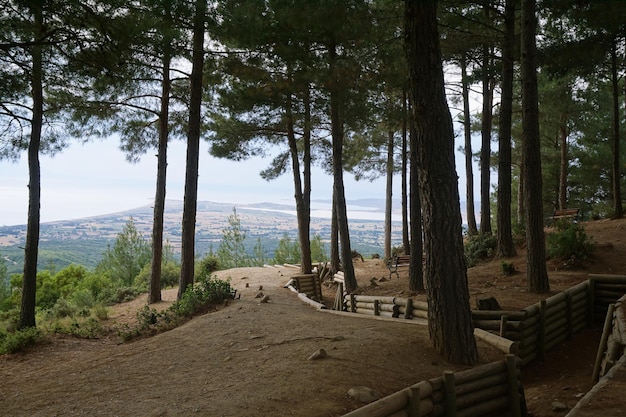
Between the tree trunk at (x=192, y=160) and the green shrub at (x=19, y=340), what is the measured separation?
367cm

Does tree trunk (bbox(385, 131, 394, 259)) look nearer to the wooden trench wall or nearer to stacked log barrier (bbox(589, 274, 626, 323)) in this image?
the wooden trench wall

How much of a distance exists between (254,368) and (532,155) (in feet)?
23.6

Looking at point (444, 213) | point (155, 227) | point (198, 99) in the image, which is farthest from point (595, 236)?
point (155, 227)

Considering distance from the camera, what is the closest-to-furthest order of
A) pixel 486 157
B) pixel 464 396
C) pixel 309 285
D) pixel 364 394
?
pixel 364 394
pixel 464 396
pixel 486 157
pixel 309 285

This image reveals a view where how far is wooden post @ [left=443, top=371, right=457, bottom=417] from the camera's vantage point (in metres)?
4.78

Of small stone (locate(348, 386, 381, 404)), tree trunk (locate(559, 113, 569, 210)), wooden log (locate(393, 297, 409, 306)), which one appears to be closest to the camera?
small stone (locate(348, 386, 381, 404))

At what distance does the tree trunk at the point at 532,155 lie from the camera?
930 cm

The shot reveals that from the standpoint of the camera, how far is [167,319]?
10219 millimetres

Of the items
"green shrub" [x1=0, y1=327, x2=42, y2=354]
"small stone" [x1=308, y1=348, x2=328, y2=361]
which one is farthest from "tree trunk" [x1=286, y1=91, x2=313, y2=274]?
"small stone" [x1=308, y1=348, x2=328, y2=361]

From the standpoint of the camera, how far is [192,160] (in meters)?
12.3

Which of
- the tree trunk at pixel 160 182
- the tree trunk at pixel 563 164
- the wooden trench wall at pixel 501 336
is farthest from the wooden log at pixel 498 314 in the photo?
the tree trunk at pixel 563 164

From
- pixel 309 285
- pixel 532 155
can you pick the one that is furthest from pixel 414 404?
pixel 309 285

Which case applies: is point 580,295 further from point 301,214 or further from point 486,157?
point 301,214

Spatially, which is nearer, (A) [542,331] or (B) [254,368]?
(B) [254,368]
